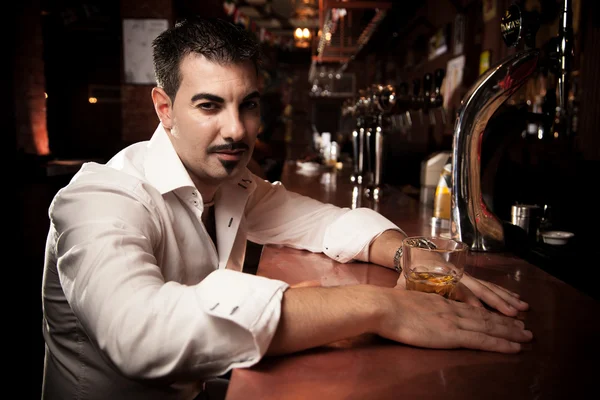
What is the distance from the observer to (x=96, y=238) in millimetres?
848

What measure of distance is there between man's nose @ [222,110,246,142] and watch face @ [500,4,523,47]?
805 mm

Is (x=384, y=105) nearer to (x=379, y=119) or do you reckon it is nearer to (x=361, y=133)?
(x=379, y=119)

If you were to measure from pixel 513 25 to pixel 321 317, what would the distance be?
3.51ft

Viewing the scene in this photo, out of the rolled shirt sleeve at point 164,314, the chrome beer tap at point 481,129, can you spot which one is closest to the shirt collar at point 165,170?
the rolled shirt sleeve at point 164,314

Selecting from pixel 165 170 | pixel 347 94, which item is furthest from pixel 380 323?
pixel 347 94

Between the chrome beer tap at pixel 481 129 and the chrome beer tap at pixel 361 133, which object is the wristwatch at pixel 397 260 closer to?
the chrome beer tap at pixel 481 129

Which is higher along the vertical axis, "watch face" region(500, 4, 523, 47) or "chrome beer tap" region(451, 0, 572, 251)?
"watch face" region(500, 4, 523, 47)

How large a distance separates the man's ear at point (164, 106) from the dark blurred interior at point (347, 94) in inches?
37.8

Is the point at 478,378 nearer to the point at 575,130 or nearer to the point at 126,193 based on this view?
the point at 126,193

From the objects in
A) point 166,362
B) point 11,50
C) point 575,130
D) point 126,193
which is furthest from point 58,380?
point 11,50

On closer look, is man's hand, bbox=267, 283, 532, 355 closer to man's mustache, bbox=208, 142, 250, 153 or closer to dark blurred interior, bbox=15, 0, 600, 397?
man's mustache, bbox=208, 142, 250, 153

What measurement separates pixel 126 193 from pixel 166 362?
423mm

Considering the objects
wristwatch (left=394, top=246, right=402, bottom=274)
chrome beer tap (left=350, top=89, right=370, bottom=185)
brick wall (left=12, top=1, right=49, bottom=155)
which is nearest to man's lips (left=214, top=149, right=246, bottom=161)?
wristwatch (left=394, top=246, right=402, bottom=274)

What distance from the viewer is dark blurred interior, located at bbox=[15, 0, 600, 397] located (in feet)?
6.91
